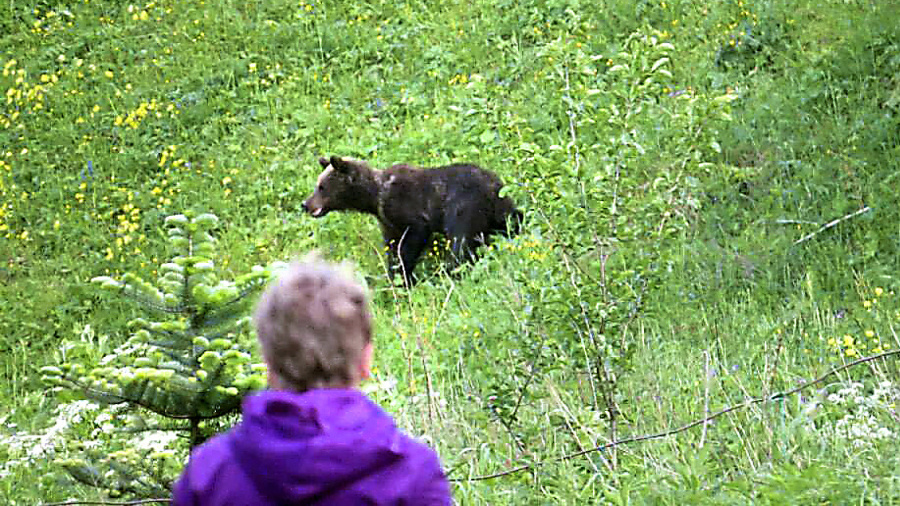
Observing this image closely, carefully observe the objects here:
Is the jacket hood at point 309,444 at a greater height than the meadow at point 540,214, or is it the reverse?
the jacket hood at point 309,444

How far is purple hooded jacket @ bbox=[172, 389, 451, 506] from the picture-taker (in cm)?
232

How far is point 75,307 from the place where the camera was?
11.3 m

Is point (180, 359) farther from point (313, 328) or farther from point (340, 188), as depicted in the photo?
point (340, 188)

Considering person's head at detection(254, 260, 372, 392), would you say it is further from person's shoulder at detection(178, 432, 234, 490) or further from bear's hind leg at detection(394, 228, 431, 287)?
bear's hind leg at detection(394, 228, 431, 287)

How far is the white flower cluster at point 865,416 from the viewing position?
4.45m

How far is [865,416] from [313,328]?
→ 316 centimetres

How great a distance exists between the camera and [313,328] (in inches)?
94.0

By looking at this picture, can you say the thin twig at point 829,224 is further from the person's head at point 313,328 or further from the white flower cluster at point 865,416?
the person's head at point 313,328

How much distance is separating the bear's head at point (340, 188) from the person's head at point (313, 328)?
8.52m

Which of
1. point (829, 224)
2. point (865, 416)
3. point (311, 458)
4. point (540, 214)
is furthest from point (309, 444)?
point (829, 224)

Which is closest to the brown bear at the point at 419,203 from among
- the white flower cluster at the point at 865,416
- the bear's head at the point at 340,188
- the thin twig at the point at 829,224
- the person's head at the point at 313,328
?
the bear's head at the point at 340,188

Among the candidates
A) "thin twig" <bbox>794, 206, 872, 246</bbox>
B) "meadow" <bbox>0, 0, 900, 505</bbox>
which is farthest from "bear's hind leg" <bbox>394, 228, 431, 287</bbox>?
"thin twig" <bbox>794, 206, 872, 246</bbox>

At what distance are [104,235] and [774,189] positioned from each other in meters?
7.24

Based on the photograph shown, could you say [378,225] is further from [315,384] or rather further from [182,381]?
[315,384]
